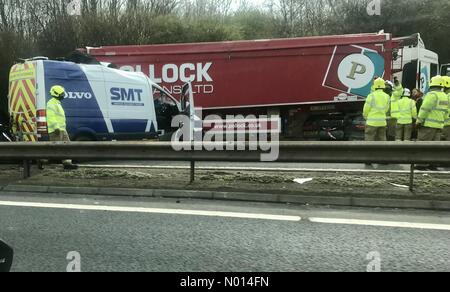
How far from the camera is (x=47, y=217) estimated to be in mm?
5766

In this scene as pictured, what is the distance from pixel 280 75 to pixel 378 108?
5487mm

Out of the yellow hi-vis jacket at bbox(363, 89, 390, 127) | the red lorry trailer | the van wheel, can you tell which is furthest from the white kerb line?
the red lorry trailer

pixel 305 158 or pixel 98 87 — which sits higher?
pixel 98 87

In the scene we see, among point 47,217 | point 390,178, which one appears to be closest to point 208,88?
point 390,178

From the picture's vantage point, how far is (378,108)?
9.72 metres

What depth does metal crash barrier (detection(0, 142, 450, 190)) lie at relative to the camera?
6.32 metres

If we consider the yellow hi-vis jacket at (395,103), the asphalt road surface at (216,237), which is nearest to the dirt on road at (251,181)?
the asphalt road surface at (216,237)

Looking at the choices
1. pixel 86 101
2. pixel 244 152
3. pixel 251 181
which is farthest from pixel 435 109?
pixel 86 101

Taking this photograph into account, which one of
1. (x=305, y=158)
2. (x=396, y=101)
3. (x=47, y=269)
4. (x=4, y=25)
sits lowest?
(x=47, y=269)

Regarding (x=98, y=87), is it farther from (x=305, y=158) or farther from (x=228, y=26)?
(x=228, y=26)

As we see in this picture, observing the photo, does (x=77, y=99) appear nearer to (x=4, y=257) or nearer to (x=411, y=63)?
(x=4, y=257)

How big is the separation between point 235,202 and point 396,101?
633 centimetres

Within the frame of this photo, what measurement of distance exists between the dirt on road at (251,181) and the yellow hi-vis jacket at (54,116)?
85 centimetres

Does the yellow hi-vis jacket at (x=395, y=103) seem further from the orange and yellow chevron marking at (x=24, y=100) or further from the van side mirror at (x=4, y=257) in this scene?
the van side mirror at (x=4, y=257)
